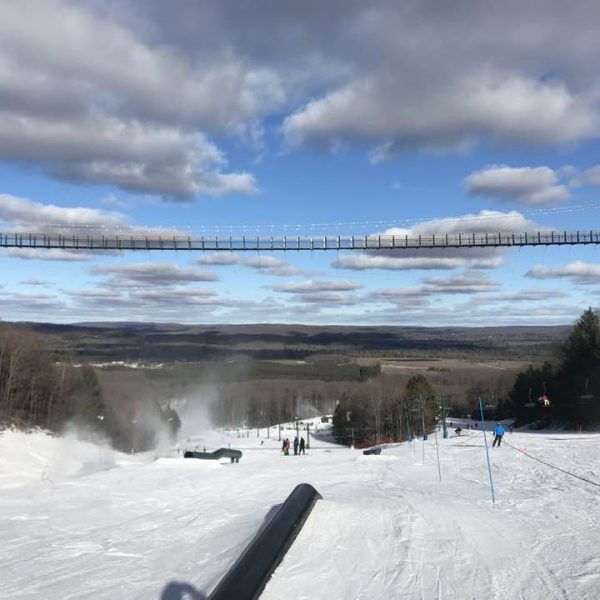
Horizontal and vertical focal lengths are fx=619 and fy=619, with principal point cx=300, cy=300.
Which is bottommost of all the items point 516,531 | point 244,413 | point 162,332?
point 244,413

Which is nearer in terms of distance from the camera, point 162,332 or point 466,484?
point 466,484

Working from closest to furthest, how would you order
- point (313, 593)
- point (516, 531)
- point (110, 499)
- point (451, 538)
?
point (313, 593), point (451, 538), point (516, 531), point (110, 499)

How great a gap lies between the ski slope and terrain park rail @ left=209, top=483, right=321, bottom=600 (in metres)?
0.20

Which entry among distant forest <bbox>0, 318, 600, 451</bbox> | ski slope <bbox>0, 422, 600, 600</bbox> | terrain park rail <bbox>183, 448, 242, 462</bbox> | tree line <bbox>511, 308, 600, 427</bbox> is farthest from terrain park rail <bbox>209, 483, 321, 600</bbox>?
tree line <bbox>511, 308, 600, 427</bbox>

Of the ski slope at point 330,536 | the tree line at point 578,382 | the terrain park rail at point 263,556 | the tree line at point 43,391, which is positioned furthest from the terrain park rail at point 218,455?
the tree line at point 578,382

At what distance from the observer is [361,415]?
101562mm

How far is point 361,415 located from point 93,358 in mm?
43129

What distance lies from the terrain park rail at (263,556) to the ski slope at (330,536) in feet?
0.66

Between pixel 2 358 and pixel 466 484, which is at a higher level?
pixel 2 358

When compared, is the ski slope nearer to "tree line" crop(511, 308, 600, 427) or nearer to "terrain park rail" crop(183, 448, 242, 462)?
"terrain park rail" crop(183, 448, 242, 462)

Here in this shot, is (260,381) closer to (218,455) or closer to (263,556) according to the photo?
(218,455)

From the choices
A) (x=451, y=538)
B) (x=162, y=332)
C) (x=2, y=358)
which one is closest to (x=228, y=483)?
(x=451, y=538)

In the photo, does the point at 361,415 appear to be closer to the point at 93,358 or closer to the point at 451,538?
the point at 93,358

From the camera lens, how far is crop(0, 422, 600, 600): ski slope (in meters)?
8.27
